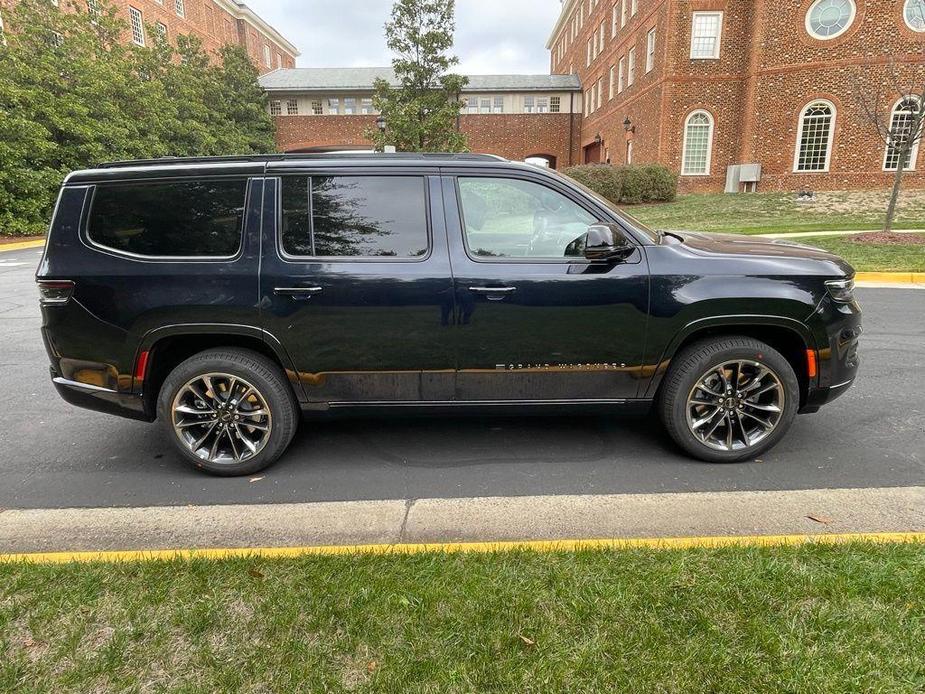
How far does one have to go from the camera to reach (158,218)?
3.53 meters

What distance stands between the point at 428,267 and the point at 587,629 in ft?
6.94

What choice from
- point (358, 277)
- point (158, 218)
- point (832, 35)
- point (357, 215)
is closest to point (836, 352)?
point (358, 277)

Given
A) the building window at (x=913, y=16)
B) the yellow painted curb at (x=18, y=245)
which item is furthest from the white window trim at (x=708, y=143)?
the yellow painted curb at (x=18, y=245)

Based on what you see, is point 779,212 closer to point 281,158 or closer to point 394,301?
point 394,301

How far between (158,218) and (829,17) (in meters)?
29.9

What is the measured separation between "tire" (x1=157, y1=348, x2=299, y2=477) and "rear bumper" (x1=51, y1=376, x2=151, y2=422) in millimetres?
169

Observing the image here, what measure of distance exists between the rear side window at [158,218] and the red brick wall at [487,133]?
39.7 meters

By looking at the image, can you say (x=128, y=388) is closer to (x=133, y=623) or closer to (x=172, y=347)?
(x=172, y=347)

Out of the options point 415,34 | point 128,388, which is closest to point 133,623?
point 128,388

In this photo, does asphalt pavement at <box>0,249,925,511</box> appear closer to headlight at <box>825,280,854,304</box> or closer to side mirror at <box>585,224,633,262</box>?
headlight at <box>825,280,854,304</box>

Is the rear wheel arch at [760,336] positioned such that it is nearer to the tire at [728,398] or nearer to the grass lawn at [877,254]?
the tire at [728,398]

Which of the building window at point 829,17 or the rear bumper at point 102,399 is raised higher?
the building window at point 829,17

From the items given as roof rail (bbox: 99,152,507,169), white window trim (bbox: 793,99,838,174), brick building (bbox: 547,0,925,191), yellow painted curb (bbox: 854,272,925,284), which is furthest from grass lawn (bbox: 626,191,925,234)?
roof rail (bbox: 99,152,507,169)

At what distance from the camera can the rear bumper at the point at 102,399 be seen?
3.64 metres
